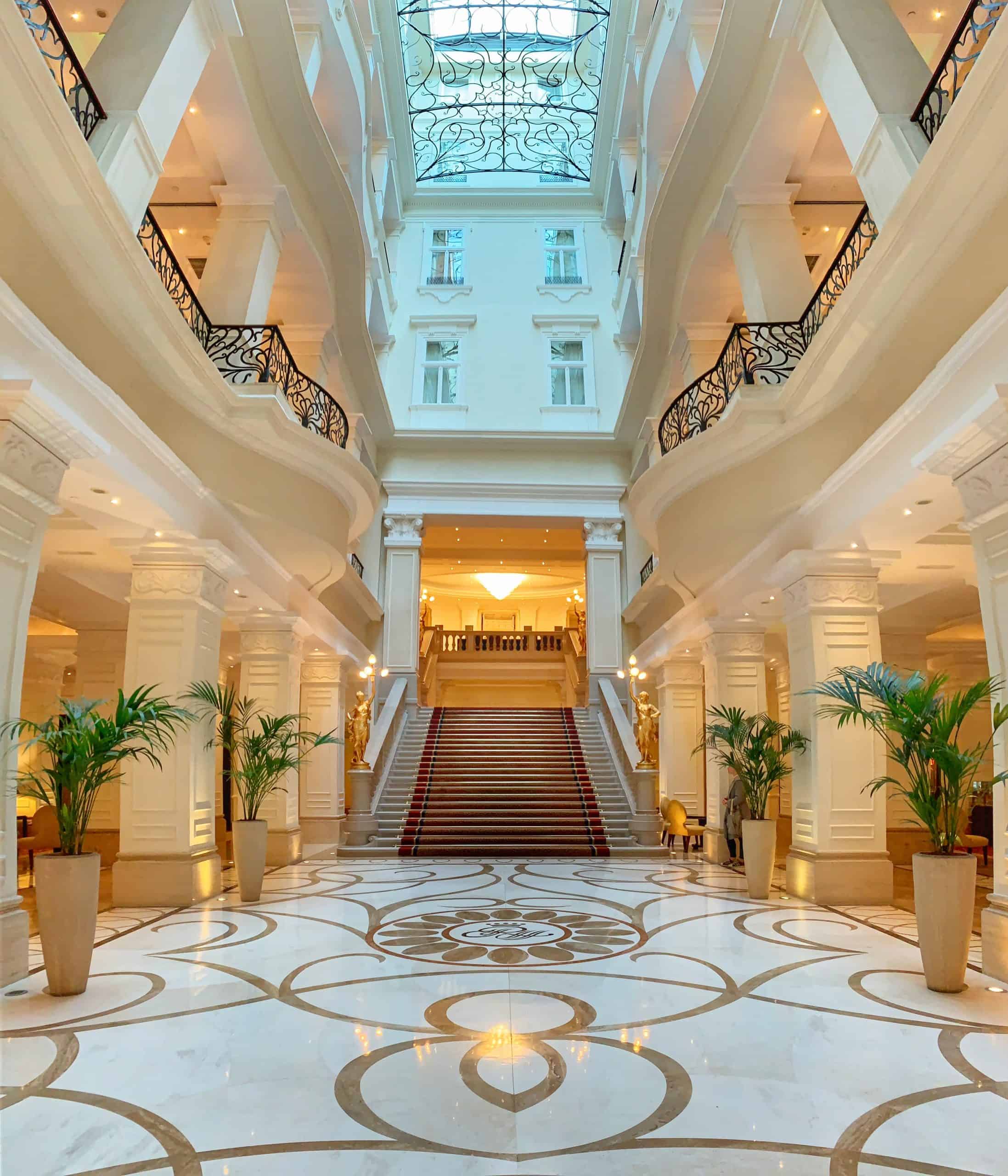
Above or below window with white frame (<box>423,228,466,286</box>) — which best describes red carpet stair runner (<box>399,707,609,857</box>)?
below

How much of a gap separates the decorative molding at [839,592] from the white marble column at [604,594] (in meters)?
9.99

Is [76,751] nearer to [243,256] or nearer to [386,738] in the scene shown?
[243,256]

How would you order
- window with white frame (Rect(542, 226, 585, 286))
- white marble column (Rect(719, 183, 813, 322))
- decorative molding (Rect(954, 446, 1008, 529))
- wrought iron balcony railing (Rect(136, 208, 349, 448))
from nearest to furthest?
decorative molding (Rect(954, 446, 1008, 529)) < wrought iron balcony railing (Rect(136, 208, 349, 448)) < white marble column (Rect(719, 183, 813, 322)) < window with white frame (Rect(542, 226, 585, 286))

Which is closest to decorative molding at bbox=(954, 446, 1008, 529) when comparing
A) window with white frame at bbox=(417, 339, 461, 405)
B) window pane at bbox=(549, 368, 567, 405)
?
window pane at bbox=(549, 368, 567, 405)

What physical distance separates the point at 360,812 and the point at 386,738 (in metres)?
2.08

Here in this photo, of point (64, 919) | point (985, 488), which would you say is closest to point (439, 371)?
point (985, 488)

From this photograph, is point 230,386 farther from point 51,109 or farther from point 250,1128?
point 250,1128

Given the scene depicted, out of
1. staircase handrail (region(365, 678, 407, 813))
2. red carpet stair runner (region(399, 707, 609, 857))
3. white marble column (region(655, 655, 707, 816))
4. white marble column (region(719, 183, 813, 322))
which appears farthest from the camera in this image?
white marble column (region(655, 655, 707, 816))

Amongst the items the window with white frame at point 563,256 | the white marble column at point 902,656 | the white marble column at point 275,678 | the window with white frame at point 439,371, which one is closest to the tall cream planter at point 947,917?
the white marble column at point 275,678

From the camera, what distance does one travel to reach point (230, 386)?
7.32 metres

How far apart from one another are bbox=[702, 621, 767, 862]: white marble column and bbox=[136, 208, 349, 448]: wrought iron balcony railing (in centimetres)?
596

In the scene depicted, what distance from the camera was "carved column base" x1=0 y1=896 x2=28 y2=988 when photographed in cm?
484

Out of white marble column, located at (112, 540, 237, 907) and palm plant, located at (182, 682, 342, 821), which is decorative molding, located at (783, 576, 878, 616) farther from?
white marble column, located at (112, 540, 237, 907)

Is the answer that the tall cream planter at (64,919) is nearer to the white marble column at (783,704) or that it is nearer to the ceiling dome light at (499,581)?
the white marble column at (783,704)
